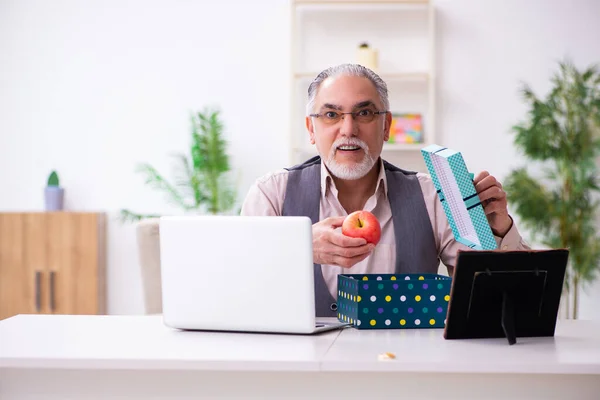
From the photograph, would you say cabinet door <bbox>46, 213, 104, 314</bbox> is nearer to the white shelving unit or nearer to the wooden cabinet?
the wooden cabinet

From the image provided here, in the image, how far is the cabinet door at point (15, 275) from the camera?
499 cm

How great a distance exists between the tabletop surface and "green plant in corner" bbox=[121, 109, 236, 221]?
299 centimetres

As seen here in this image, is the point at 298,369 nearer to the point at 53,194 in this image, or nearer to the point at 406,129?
the point at 406,129

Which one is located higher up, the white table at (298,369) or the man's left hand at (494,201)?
the man's left hand at (494,201)

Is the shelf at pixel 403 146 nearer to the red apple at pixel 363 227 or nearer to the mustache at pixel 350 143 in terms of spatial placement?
the mustache at pixel 350 143

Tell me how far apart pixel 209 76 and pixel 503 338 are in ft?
12.5

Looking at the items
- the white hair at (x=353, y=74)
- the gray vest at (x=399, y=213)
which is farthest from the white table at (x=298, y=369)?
the white hair at (x=353, y=74)

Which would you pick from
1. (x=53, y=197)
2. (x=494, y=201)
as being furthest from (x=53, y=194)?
(x=494, y=201)

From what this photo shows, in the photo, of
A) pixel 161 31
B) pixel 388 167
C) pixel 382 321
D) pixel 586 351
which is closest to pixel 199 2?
pixel 161 31

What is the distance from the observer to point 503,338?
1797 millimetres

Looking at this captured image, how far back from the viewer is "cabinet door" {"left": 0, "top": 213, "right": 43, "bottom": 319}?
4.99 m

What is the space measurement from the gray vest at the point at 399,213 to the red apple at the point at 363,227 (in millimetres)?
470

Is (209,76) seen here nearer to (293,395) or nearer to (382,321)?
(382,321)

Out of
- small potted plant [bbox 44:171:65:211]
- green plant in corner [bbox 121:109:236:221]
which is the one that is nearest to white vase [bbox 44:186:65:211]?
small potted plant [bbox 44:171:65:211]
